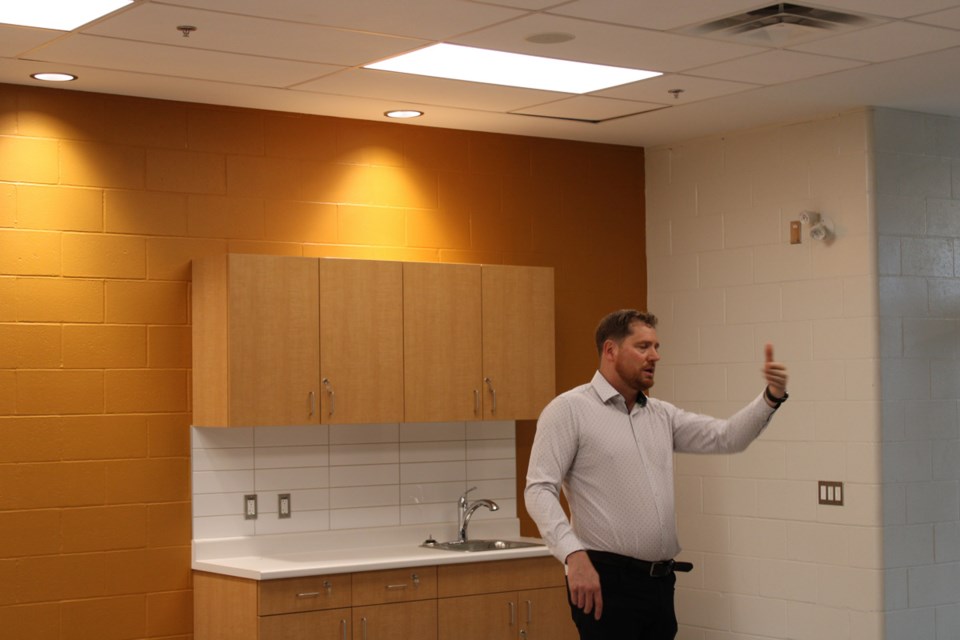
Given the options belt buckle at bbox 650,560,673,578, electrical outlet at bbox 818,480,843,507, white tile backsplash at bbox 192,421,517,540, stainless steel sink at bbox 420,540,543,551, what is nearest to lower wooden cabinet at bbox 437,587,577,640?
stainless steel sink at bbox 420,540,543,551

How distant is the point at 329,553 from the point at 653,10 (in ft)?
9.37

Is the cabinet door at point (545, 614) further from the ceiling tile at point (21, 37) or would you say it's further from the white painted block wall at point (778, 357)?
the ceiling tile at point (21, 37)

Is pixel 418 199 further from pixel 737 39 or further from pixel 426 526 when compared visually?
pixel 737 39

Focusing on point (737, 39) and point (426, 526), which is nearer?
point (737, 39)

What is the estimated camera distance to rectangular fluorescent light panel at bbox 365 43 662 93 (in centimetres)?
504

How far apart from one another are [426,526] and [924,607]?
2313 mm

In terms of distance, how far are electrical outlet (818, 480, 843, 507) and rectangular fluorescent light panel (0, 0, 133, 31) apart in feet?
12.3

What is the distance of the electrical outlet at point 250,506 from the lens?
229 inches

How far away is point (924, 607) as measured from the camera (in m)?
6.04

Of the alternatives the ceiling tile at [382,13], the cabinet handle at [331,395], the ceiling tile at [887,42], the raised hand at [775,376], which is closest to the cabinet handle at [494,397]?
the cabinet handle at [331,395]

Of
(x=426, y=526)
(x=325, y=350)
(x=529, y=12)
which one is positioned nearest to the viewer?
(x=529, y=12)

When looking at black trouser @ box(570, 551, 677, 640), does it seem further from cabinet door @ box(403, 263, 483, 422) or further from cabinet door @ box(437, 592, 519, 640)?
cabinet door @ box(403, 263, 483, 422)

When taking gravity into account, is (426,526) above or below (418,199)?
below

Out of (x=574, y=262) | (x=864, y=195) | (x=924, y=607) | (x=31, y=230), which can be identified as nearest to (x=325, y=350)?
(x=31, y=230)
